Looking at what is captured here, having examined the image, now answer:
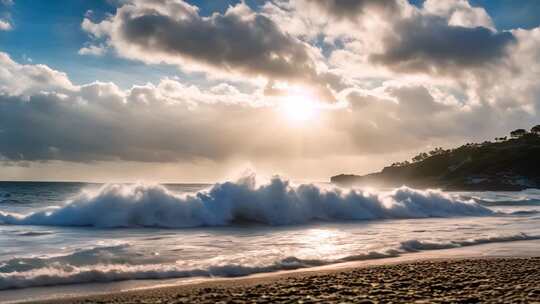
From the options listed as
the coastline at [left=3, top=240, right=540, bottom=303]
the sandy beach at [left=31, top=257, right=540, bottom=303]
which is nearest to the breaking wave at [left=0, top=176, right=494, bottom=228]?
the coastline at [left=3, top=240, right=540, bottom=303]

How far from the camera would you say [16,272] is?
1060 cm

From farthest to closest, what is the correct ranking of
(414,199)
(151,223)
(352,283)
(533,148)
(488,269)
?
(533,148) → (414,199) → (151,223) → (488,269) → (352,283)

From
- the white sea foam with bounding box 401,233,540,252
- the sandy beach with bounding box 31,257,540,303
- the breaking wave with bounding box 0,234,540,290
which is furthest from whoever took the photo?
the white sea foam with bounding box 401,233,540,252

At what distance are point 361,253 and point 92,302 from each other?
8561 millimetres

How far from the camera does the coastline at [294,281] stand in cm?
886

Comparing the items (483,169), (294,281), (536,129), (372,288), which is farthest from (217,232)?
(536,129)

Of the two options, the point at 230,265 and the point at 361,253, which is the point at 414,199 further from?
the point at 230,265

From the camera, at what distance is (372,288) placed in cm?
919

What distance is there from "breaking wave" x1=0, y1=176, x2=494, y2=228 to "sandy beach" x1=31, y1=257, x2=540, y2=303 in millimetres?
14316

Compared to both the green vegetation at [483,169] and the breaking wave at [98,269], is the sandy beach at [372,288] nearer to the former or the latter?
the breaking wave at [98,269]

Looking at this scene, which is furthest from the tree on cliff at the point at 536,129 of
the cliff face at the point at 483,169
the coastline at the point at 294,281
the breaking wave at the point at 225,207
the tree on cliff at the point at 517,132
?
the coastline at the point at 294,281

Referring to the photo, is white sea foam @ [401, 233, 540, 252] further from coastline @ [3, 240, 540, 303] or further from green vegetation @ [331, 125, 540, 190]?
green vegetation @ [331, 125, 540, 190]

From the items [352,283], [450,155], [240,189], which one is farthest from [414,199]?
[450,155]

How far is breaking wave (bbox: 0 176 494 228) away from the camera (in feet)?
78.4
